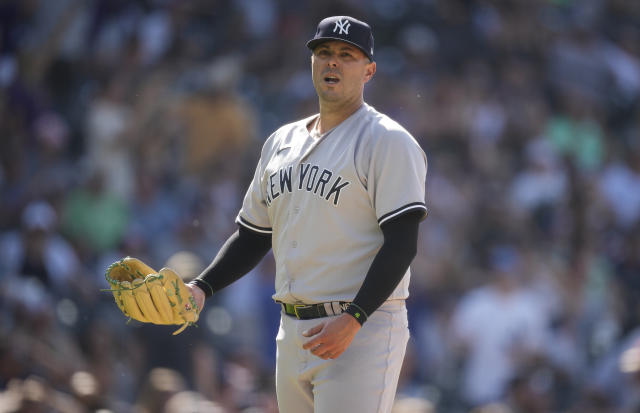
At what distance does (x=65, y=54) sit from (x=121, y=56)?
0.52m

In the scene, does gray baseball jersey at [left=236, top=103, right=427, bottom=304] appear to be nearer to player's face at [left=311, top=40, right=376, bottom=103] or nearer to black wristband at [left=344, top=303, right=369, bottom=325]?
player's face at [left=311, top=40, right=376, bottom=103]

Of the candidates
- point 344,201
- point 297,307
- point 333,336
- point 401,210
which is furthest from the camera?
point 297,307

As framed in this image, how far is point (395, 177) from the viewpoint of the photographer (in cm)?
334

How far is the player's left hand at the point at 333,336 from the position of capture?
3156 millimetres

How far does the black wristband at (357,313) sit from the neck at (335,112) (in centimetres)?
77

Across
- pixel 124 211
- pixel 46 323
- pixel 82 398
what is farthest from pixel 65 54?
pixel 82 398

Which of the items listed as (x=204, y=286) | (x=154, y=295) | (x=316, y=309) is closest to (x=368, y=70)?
(x=316, y=309)

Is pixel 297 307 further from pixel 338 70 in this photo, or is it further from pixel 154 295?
pixel 338 70

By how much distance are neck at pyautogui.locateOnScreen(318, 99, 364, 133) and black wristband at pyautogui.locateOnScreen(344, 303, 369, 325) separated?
0.77 m

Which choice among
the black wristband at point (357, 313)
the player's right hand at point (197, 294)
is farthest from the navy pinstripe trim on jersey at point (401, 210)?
the player's right hand at point (197, 294)

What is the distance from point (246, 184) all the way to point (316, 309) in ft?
18.8

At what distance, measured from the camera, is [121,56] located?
939 centimetres

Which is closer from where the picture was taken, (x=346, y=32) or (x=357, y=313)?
(x=357, y=313)

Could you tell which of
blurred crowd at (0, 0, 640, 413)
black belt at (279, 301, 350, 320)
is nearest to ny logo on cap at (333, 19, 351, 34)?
black belt at (279, 301, 350, 320)
